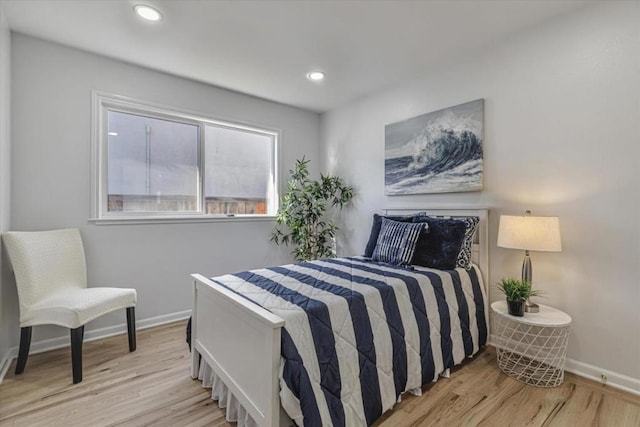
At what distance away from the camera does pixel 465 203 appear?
2.64 metres

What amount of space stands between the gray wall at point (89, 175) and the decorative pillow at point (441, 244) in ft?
6.77

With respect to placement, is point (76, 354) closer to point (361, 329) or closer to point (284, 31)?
point (361, 329)

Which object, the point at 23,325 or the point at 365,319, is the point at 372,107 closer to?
the point at 365,319

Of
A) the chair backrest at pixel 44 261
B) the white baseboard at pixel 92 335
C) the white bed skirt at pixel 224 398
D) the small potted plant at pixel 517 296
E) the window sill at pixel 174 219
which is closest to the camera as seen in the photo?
the white bed skirt at pixel 224 398

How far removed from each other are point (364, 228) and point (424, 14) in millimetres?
2211

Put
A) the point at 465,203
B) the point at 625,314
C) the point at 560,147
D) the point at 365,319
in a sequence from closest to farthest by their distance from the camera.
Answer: the point at 365,319 < the point at 625,314 < the point at 560,147 < the point at 465,203

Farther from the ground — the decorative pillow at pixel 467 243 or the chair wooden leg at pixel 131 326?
the decorative pillow at pixel 467 243

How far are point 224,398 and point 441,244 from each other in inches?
73.5

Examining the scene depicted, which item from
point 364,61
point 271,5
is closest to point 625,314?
point 364,61

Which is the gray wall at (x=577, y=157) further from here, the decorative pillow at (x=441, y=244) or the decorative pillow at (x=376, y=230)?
the decorative pillow at (x=376, y=230)

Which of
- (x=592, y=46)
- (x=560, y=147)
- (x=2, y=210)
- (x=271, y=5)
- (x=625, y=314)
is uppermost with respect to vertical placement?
(x=271, y=5)

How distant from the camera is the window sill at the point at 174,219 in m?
2.67

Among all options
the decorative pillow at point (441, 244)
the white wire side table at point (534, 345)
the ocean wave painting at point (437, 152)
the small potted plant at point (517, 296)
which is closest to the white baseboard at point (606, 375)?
the white wire side table at point (534, 345)

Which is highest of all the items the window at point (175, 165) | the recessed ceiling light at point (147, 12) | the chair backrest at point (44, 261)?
the recessed ceiling light at point (147, 12)
